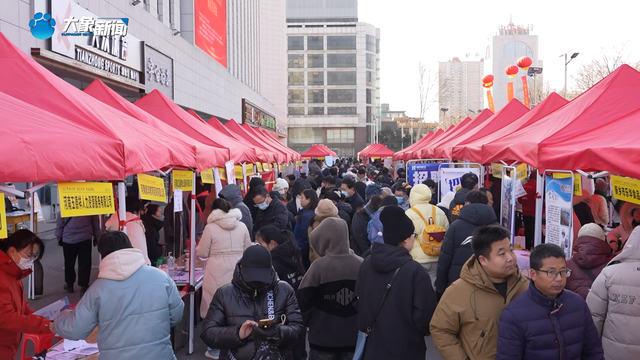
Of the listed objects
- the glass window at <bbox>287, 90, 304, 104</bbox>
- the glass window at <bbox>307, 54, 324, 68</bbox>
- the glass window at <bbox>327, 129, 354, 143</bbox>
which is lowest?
the glass window at <bbox>327, 129, 354, 143</bbox>

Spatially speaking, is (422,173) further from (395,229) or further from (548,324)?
(548,324)

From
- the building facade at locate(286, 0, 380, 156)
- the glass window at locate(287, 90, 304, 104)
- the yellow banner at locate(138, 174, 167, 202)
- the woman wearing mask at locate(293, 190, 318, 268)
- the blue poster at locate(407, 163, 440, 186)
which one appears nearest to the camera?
the yellow banner at locate(138, 174, 167, 202)

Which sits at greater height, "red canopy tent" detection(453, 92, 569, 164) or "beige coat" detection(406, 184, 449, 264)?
"red canopy tent" detection(453, 92, 569, 164)

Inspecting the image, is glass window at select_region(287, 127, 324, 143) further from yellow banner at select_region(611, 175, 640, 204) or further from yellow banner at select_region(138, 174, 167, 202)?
yellow banner at select_region(611, 175, 640, 204)

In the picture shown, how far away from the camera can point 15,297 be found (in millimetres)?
4008

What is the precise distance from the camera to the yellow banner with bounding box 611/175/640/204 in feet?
13.6

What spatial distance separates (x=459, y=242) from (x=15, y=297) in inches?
148

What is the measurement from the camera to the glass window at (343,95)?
8762cm

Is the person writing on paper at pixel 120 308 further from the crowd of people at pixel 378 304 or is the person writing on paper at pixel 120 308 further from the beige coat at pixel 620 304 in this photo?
the beige coat at pixel 620 304

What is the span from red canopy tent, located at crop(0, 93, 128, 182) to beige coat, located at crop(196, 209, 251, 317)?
2163mm

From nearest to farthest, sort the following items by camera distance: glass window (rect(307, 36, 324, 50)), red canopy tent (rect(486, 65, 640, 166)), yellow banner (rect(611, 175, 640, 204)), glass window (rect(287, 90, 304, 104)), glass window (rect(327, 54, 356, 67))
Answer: yellow banner (rect(611, 175, 640, 204))
red canopy tent (rect(486, 65, 640, 166))
glass window (rect(327, 54, 356, 67))
glass window (rect(287, 90, 304, 104))
glass window (rect(307, 36, 324, 50))

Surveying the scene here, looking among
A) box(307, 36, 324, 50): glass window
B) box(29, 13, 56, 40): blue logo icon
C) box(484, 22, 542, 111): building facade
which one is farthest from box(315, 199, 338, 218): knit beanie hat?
box(484, 22, 542, 111): building facade

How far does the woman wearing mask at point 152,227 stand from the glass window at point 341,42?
268 ft

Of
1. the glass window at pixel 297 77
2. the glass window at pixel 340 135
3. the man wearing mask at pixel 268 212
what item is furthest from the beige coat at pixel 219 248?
the glass window at pixel 297 77
